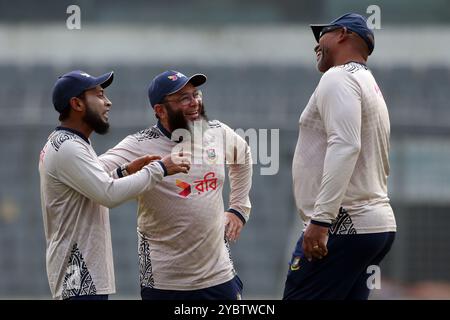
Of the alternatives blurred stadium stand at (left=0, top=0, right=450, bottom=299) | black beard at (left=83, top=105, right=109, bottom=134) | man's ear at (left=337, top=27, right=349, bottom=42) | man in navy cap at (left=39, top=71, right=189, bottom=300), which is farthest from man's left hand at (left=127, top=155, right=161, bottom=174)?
blurred stadium stand at (left=0, top=0, right=450, bottom=299)

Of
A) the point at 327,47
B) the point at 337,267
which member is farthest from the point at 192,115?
the point at 337,267

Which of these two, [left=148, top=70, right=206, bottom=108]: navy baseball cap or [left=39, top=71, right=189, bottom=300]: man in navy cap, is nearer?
[left=39, top=71, right=189, bottom=300]: man in navy cap

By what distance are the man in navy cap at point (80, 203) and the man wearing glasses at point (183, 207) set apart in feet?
1.07

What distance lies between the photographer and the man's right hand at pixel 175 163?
183 inches

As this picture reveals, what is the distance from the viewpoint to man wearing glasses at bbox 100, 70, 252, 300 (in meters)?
4.94

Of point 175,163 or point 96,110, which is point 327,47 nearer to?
point 175,163

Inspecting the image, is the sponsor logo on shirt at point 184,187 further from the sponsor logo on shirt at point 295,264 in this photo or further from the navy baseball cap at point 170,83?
the sponsor logo on shirt at point 295,264

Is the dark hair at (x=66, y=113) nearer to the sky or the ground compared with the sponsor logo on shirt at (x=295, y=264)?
nearer to the sky

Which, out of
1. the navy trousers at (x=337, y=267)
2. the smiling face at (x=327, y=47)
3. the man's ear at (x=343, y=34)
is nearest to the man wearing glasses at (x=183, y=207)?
the navy trousers at (x=337, y=267)

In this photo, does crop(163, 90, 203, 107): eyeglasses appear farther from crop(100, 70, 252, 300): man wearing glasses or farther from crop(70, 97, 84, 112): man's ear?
crop(70, 97, 84, 112): man's ear

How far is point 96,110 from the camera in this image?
187 inches

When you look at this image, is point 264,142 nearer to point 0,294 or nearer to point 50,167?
point 0,294
